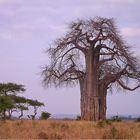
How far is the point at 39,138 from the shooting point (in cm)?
1239

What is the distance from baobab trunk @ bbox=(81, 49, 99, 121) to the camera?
30.5 meters

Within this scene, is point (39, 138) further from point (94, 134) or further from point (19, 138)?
point (94, 134)

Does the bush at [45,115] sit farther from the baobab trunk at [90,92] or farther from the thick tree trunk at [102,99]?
the thick tree trunk at [102,99]

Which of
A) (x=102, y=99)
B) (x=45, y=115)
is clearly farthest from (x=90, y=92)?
(x=45, y=115)

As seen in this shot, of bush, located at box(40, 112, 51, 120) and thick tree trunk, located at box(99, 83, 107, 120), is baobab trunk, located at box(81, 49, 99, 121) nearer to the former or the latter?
thick tree trunk, located at box(99, 83, 107, 120)

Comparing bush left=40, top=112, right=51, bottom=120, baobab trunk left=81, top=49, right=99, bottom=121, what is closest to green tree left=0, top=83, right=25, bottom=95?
bush left=40, top=112, right=51, bottom=120

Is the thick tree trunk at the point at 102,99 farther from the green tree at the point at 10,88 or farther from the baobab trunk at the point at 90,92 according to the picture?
the green tree at the point at 10,88

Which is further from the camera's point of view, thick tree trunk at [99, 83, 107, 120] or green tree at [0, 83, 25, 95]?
green tree at [0, 83, 25, 95]

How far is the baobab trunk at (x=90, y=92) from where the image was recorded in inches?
1201

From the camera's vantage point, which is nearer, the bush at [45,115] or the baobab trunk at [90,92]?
the baobab trunk at [90,92]

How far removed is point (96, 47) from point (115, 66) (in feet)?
6.40

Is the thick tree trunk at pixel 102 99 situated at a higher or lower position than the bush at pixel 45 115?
higher

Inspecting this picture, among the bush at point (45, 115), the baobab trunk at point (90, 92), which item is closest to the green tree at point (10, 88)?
the bush at point (45, 115)

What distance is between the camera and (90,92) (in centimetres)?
3070
